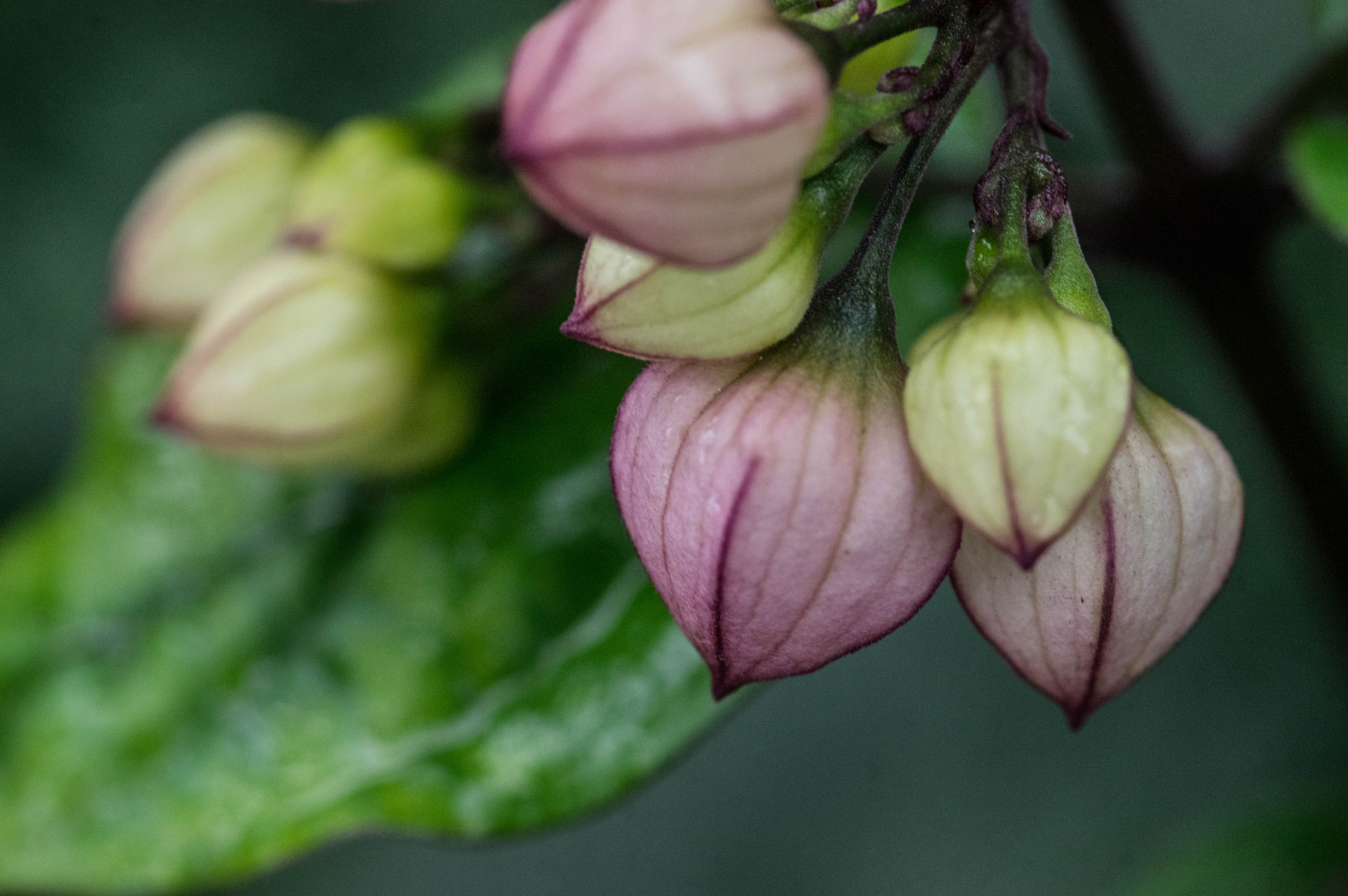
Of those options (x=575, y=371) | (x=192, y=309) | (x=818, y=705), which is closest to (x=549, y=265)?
(x=575, y=371)

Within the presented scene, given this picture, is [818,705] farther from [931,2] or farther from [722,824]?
[931,2]

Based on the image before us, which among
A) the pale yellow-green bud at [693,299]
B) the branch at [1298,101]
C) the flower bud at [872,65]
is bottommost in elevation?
the branch at [1298,101]

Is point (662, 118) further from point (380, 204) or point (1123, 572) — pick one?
point (380, 204)

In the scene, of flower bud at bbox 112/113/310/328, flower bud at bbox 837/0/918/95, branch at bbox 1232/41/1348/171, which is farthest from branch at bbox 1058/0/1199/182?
flower bud at bbox 112/113/310/328

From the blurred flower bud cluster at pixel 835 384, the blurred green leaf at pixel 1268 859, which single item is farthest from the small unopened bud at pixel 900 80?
the blurred green leaf at pixel 1268 859

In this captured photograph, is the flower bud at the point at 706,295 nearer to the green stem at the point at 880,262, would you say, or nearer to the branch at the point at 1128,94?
the green stem at the point at 880,262

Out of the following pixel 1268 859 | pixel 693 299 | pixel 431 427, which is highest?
pixel 693 299

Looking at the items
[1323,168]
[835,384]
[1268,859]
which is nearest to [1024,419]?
[835,384]
